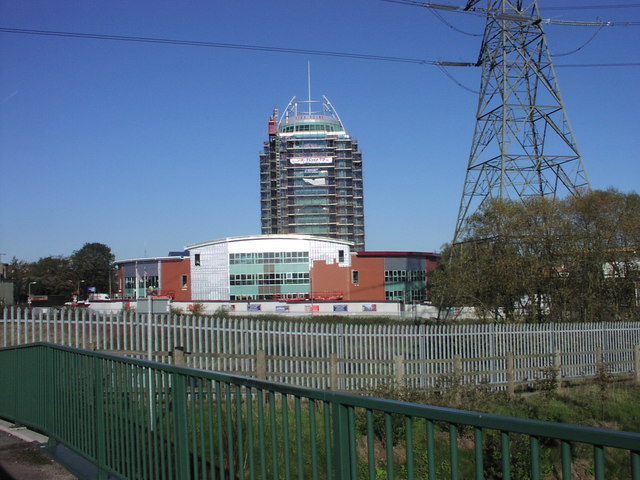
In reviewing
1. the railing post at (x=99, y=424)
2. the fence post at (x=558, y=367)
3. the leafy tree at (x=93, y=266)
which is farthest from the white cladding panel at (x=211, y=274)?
the railing post at (x=99, y=424)

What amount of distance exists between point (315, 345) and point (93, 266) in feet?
396

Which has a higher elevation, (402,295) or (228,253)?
(228,253)

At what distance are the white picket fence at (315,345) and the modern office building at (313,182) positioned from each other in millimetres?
93296

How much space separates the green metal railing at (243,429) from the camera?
2.70m

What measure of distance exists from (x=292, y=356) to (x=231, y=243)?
2840 inches

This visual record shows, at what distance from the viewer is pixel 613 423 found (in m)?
12.7

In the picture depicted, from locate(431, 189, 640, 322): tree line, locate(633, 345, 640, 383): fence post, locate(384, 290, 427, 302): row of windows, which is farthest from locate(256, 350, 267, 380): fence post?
locate(384, 290, 427, 302): row of windows

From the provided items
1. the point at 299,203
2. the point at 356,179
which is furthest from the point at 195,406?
the point at 356,179

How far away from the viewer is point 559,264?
26266mm

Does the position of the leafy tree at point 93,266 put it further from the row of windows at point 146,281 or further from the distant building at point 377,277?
the distant building at point 377,277

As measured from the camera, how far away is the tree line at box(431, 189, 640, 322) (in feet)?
85.0

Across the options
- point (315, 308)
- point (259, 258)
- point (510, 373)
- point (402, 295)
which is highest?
point (259, 258)

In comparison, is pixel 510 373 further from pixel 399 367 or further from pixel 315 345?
pixel 315 345

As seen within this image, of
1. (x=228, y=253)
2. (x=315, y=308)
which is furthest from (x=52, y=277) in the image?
(x=315, y=308)
